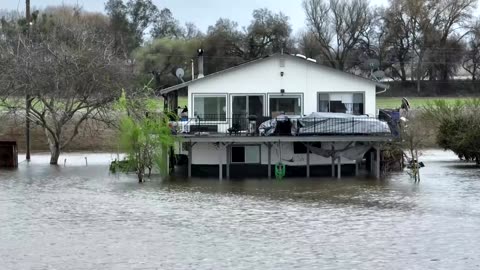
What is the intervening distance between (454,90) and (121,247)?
79824 mm

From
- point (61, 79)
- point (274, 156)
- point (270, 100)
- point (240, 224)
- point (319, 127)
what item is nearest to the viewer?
point (240, 224)

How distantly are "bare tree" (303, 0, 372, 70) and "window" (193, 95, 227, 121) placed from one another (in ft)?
204

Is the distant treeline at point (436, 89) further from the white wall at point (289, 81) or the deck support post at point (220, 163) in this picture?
the deck support post at point (220, 163)

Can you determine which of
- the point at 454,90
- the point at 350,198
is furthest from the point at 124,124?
the point at 454,90

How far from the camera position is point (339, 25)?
3942 inches

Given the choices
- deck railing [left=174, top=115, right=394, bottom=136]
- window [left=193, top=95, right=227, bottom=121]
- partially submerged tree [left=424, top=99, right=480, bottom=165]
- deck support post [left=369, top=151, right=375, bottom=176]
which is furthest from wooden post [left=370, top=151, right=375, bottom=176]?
window [left=193, top=95, right=227, bottom=121]

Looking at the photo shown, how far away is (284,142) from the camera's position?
111 feet

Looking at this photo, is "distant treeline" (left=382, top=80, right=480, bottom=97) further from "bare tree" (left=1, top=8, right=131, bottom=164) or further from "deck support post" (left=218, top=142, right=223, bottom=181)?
"deck support post" (left=218, top=142, right=223, bottom=181)

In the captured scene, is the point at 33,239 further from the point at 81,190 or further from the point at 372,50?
the point at 372,50

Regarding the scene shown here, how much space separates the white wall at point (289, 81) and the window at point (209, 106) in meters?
0.25

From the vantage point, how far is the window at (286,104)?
35250 millimetres

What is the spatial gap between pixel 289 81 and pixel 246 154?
371cm

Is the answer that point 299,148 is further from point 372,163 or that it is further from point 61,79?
point 61,79

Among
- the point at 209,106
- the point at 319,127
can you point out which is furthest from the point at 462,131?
the point at 209,106
